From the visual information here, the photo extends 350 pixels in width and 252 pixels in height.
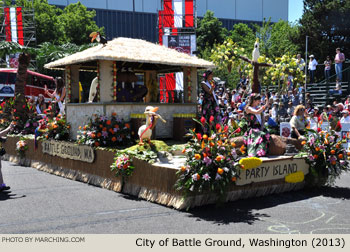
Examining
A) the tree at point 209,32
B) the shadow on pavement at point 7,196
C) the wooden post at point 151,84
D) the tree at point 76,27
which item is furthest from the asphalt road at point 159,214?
the tree at point 209,32

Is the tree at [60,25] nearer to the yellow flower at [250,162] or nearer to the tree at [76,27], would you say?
the tree at [76,27]

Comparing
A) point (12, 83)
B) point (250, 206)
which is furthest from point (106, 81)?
point (12, 83)

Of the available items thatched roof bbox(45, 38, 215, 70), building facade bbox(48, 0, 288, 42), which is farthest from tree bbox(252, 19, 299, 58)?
thatched roof bbox(45, 38, 215, 70)

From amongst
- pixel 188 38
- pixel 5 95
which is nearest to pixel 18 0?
pixel 5 95

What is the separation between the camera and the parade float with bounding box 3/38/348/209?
669cm

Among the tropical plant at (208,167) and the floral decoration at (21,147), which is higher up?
the tropical plant at (208,167)

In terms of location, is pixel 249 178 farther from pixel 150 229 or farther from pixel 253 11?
pixel 253 11

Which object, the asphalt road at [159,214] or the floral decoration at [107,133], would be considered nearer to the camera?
the asphalt road at [159,214]

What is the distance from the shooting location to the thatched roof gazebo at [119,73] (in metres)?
10.1

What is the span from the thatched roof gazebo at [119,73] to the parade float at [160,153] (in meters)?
0.03

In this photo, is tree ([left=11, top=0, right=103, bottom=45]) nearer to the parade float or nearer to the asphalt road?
the parade float

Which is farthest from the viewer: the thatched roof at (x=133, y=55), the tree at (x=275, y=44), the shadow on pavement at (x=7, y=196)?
the tree at (x=275, y=44)

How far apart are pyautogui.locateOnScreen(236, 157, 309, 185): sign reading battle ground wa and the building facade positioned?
49.1 m

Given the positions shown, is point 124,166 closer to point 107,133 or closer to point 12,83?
point 107,133
